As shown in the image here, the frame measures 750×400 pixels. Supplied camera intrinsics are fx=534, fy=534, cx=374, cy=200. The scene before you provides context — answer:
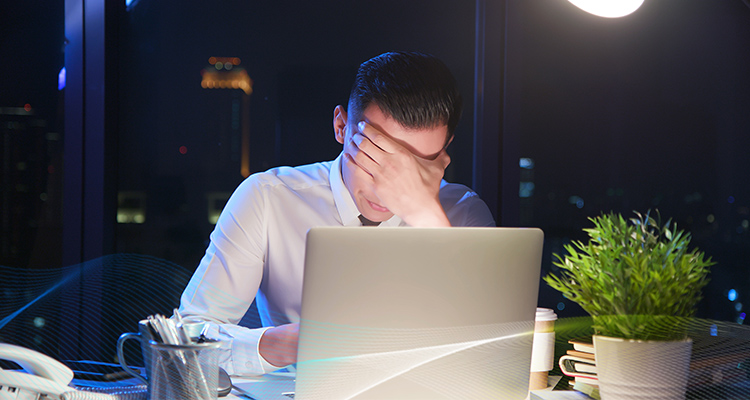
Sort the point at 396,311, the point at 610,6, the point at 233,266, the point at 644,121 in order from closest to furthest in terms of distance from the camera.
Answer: the point at 396,311, the point at 610,6, the point at 233,266, the point at 644,121

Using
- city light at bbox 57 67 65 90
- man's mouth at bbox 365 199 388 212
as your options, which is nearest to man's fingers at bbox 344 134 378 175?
man's mouth at bbox 365 199 388 212

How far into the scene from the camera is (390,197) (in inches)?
65.2

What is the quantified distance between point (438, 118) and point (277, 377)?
36.1 inches

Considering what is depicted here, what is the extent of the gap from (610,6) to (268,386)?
114 centimetres

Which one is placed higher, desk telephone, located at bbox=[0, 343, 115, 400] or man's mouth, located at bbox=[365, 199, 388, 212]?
man's mouth, located at bbox=[365, 199, 388, 212]

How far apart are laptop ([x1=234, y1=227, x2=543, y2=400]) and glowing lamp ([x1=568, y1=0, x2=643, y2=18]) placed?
0.79 m

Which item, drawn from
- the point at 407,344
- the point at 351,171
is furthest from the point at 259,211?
the point at 407,344

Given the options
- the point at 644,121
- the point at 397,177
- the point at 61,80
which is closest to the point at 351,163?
the point at 397,177

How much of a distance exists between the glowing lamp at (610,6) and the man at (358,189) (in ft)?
1.71

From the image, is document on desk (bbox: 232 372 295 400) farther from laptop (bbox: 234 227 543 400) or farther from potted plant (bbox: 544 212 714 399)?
potted plant (bbox: 544 212 714 399)

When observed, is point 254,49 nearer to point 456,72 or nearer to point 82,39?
point 82,39

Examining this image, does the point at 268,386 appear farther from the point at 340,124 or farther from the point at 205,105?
the point at 205,105

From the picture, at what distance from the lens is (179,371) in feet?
2.66

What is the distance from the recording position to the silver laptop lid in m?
0.71
